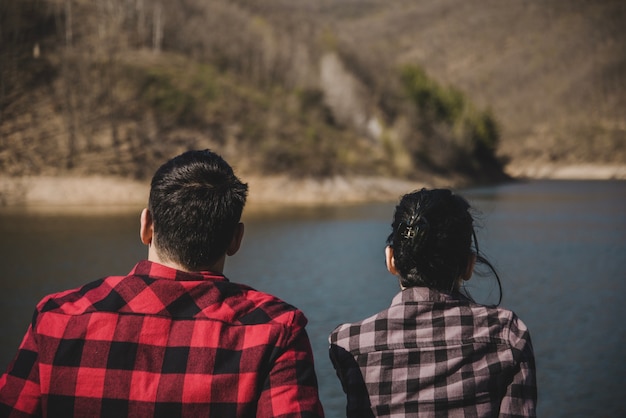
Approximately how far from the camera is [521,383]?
7.61 ft

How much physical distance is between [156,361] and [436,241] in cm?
115

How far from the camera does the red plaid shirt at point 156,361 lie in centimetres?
185

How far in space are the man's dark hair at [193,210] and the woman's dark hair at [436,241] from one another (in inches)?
30.3

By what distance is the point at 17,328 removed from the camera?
9.63 meters

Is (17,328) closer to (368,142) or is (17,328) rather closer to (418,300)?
(418,300)

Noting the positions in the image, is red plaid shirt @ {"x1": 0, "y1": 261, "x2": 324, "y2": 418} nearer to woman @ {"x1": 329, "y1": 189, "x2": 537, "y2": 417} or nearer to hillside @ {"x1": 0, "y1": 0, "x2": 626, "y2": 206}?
woman @ {"x1": 329, "y1": 189, "x2": 537, "y2": 417}

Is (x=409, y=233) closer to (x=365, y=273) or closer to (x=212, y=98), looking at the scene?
(x=365, y=273)

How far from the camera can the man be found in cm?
185

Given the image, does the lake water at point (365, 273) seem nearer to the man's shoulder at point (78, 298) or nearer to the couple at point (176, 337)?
the couple at point (176, 337)

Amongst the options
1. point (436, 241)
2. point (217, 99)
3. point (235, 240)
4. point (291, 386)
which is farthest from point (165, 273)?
point (217, 99)

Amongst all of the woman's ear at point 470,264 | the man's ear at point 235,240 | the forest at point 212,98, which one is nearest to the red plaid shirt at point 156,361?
the man's ear at point 235,240

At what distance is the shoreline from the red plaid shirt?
3187 centimetres

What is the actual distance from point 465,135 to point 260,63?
2111cm

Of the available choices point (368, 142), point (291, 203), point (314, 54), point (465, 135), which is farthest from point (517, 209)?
point (314, 54)
